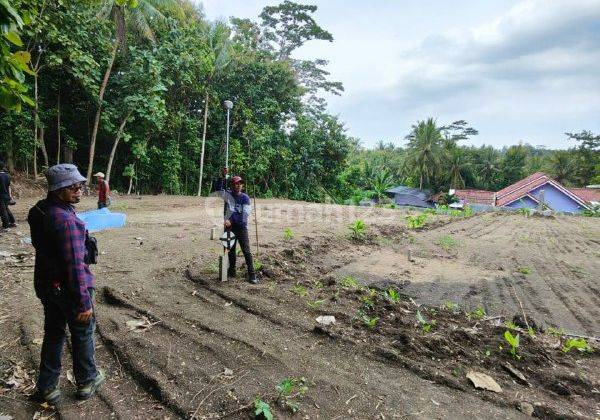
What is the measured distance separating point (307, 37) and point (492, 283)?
28.2m

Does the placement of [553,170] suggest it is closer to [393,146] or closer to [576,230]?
[576,230]

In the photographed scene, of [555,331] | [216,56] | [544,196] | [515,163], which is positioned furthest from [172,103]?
[515,163]

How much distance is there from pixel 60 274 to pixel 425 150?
48.7 m

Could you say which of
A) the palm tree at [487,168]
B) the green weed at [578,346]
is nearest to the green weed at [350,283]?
the green weed at [578,346]

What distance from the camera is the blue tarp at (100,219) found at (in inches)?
370

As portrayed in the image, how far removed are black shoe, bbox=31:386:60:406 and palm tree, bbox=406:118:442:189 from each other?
47989mm

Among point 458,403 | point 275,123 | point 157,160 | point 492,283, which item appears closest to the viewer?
point 458,403

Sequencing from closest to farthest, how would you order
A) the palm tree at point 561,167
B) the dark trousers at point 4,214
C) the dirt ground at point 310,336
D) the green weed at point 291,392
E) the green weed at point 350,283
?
the green weed at point 291,392 < the dirt ground at point 310,336 < the green weed at point 350,283 < the dark trousers at point 4,214 < the palm tree at point 561,167

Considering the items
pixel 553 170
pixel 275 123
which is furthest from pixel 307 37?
pixel 553 170

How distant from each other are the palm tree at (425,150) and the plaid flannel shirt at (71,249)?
47732 millimetres

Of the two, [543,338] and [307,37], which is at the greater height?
[307,37]

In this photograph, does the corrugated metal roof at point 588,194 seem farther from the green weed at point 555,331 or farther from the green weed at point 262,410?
the green weed at point 262,410

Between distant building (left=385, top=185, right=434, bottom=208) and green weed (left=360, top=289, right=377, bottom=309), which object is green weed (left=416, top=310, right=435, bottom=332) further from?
distant building (left=385, top=185, right=434, bottom=208)

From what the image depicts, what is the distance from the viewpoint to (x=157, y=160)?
20.9 metres
